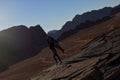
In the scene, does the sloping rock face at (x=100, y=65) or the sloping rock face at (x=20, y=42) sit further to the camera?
the sloping rock face at (x=20, y=42)

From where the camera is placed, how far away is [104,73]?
10148mm

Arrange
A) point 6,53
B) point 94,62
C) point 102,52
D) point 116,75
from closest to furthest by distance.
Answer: point 116,75 → point 94,62 → point 102,52 → point 6,53

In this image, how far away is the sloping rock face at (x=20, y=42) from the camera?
232 ft

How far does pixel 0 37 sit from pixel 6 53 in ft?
41.0

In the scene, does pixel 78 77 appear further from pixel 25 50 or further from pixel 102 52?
pixel 25 50

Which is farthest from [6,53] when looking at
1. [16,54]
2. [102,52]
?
[102,52]

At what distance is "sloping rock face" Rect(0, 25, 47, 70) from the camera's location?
70562 millimetres

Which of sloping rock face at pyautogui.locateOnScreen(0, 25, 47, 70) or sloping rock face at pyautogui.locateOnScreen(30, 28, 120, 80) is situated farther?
sloping rock face at pyautogui.locateOnScreen(0, 25, 47, 70)

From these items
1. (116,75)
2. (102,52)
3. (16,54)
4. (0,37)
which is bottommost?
(116,75)

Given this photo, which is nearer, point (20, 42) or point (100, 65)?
point (100, 65)

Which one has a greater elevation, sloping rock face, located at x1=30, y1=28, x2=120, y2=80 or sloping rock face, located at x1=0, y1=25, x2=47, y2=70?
sloping rock face, located at x1=0, y1=25, x2=47, y2=70

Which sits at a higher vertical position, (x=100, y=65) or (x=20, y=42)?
(x=20, y=42)

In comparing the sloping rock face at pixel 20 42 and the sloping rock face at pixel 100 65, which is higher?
the sloping rock face at pixel 20 42

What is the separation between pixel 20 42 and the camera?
84188 mm
